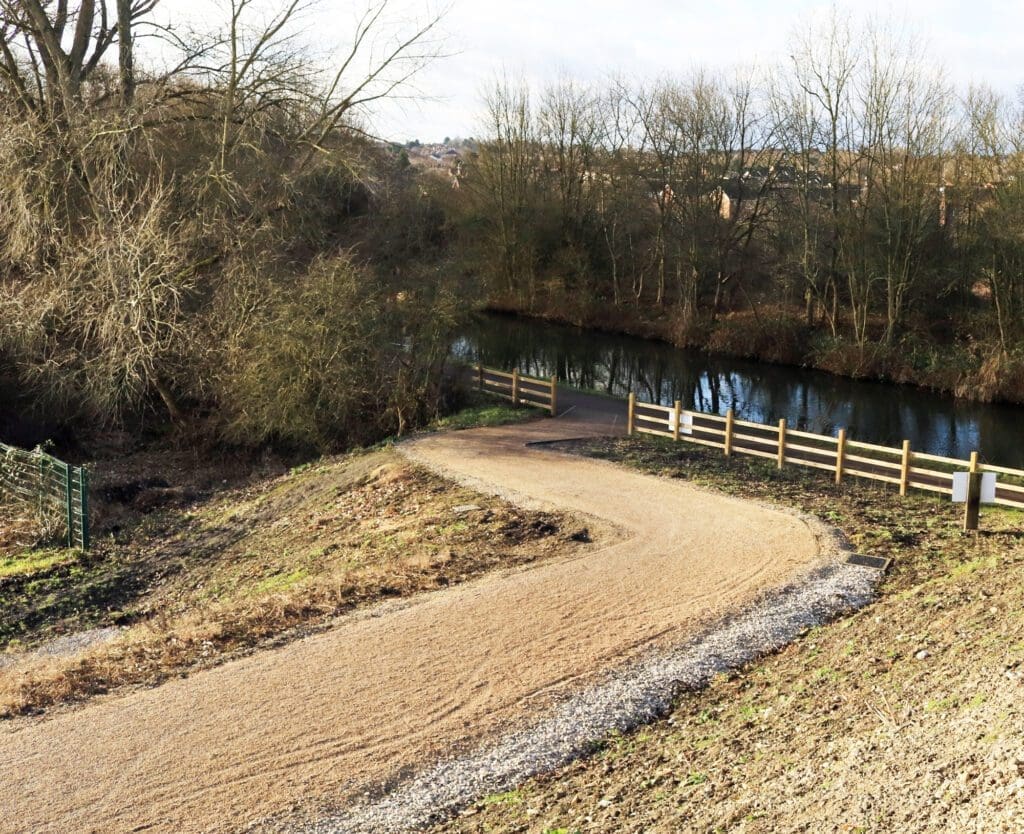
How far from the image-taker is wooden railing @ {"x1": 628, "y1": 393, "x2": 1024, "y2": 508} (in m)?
17.0

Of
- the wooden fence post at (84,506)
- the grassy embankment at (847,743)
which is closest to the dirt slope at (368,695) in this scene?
the grassy embankment at (847,743)

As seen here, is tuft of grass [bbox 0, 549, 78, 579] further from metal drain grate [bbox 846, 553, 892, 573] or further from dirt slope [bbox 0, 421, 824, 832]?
metal drain grate [bbox 846, 553, 892, 573]

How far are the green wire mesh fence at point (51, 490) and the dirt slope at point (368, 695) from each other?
328 inches

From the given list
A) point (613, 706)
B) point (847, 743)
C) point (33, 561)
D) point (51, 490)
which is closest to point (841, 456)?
point (613, 706)

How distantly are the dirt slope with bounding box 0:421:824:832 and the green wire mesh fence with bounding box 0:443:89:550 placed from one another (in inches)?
328

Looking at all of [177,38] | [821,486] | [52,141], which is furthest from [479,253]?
[821,486]

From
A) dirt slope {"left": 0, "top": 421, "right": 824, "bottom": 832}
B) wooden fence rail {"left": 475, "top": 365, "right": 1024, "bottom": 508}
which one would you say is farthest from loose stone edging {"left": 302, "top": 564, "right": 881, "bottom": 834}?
wooden fence rail {"left": 475, "top": 365, "right": 1024, "bottom": 508}

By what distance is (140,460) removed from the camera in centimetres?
2356

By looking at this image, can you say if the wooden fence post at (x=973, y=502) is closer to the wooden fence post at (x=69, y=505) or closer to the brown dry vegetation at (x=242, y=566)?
the brown dry vegetation at (x=242, y=566)

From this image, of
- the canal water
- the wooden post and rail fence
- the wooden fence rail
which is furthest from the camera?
the canal water

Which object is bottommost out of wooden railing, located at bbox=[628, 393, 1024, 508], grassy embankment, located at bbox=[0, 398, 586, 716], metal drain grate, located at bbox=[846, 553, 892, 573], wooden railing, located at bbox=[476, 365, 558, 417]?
grassy embankment, located at bbox=[0, 398, 586, 716]

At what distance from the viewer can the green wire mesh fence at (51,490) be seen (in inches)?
695

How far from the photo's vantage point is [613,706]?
31.1 feet

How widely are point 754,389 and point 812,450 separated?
17553 mm
